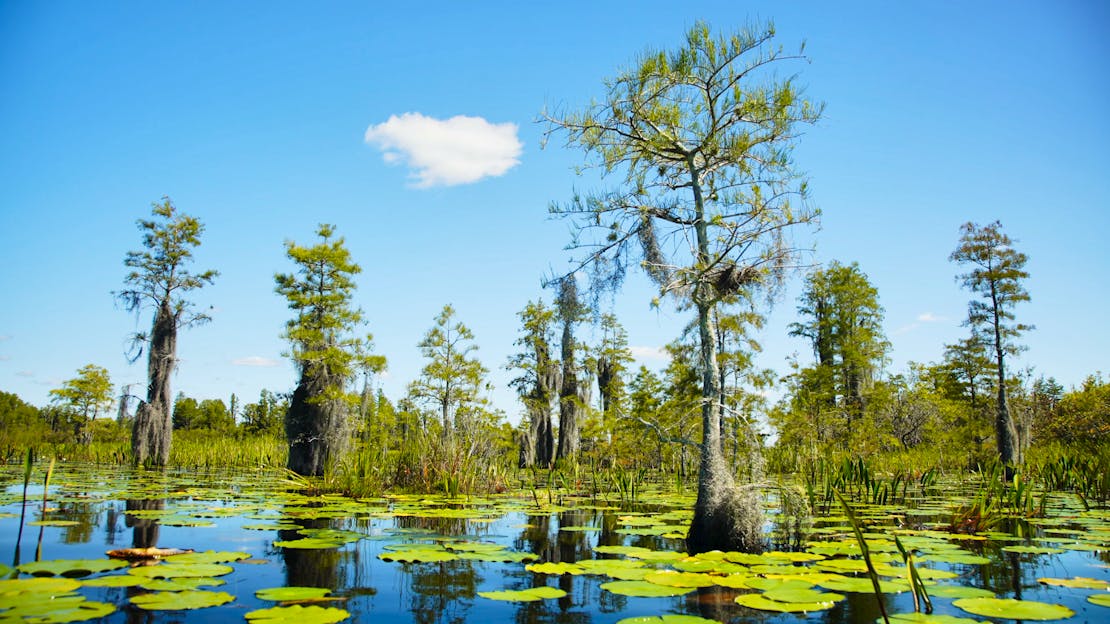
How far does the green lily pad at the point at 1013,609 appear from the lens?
3355mm

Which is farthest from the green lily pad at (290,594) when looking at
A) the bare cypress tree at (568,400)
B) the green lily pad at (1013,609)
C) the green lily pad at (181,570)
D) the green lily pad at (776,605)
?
the bare cypress tree at (568,400)

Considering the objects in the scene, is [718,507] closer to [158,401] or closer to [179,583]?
[179,583]

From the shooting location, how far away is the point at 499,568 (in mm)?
4922

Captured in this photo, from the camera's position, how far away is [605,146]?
24.3 ft

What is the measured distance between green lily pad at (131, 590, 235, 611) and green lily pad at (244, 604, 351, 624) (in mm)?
308

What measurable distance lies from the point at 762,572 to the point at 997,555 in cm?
253

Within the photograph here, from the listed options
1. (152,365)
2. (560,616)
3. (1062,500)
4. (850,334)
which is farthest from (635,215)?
(850,334)

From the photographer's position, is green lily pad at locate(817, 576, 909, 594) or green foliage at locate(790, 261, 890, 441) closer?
green lily pad at locate(817, 576, 909, 594)

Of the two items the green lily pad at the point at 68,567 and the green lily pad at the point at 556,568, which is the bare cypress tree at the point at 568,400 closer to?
the green lily pad at the point at 556,568

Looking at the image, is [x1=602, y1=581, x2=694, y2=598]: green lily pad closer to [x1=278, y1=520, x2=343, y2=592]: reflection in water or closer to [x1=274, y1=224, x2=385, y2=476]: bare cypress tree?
[x1=278, y1=520, x2=343, y2=592]: reflection in water

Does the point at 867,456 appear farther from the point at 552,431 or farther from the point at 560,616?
the point at 560,616

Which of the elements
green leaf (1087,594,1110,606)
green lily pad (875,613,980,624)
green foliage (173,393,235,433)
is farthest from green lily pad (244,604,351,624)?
green foliage (173,393,235,433)

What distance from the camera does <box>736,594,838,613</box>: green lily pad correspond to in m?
3.51

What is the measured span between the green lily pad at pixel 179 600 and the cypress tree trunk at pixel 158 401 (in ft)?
57.4
